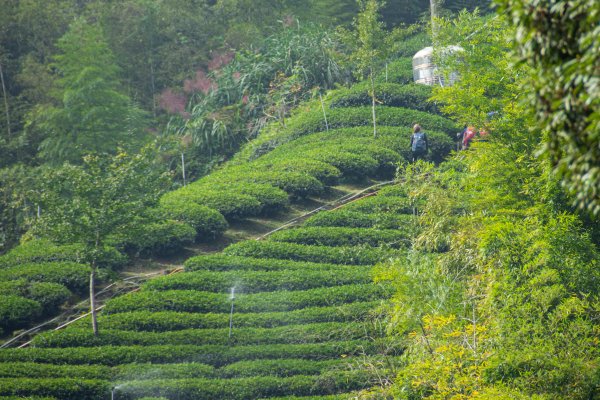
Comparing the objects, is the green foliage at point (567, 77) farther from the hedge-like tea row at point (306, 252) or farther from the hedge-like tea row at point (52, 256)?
the hedge-like tea row at point (52, 256)

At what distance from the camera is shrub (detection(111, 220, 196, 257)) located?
2166cm

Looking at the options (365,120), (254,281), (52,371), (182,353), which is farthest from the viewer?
(365,120)

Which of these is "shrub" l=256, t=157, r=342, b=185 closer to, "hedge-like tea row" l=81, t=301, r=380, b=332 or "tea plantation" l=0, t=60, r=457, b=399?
→ "tea plantation" l=0, t=60, r=457, b=399

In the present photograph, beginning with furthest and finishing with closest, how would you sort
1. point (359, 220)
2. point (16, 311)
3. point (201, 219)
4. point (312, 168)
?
point (312, 168)
point (201, 219)
point (359, 220)
point (16, 311)

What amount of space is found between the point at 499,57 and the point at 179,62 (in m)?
25.1

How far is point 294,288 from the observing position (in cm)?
1944

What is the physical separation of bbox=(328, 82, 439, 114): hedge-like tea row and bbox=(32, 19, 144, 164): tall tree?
7698 mm

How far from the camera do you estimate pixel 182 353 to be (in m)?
17.2

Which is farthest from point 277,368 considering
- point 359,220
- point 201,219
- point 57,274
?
point 201,219

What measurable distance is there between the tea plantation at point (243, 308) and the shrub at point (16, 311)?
0.10ft

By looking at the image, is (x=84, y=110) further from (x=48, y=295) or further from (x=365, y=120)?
(x=48, y=295)

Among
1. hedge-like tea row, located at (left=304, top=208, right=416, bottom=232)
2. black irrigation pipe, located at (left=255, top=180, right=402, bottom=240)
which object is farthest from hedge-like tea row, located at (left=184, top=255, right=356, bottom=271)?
black irrigation pipe, located at (left=255, top=180, right=402, bottom=240)

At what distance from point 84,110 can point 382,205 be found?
1306cm

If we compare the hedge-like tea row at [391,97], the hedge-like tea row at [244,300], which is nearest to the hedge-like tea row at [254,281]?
the hedge-like tea row at [244,300]
